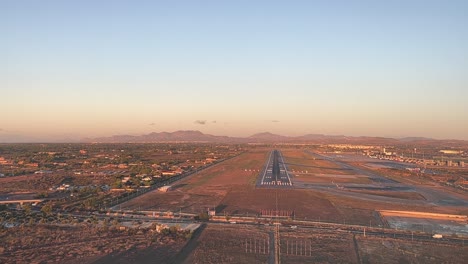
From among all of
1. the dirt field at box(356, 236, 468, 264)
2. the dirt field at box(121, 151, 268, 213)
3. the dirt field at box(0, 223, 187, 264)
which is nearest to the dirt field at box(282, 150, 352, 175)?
the dirt field at box(121, 151, 268, 213)

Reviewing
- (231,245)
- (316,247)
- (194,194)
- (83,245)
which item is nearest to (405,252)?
(316,247)

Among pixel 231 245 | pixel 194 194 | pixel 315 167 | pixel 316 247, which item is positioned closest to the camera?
pixel 316 247

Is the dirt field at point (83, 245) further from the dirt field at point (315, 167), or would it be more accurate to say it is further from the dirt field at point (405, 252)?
the dirt field at point (315, 167)

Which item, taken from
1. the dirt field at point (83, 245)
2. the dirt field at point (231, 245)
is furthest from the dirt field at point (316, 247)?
the dirt field at point (83, 245)

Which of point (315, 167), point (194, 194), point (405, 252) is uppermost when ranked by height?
point (315, 167)

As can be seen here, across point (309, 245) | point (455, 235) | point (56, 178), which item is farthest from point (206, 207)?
point (56, 178)

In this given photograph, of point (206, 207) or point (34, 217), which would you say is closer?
point (34, 217)

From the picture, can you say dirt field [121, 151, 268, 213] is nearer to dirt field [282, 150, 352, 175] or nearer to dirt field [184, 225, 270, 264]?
dirt field [184, 225, 270, 264]

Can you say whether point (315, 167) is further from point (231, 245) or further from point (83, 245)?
point (83, 245)

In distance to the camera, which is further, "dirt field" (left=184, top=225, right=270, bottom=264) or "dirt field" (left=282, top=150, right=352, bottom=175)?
"dirt field" (left=282, top=150, right=352, bottom=175)

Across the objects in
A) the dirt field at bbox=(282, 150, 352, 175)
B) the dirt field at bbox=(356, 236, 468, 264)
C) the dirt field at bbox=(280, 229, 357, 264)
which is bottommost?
the dirt field at bbox=(356, 236, 468, 264)

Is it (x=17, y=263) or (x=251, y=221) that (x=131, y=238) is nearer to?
(x=17, y=263)
